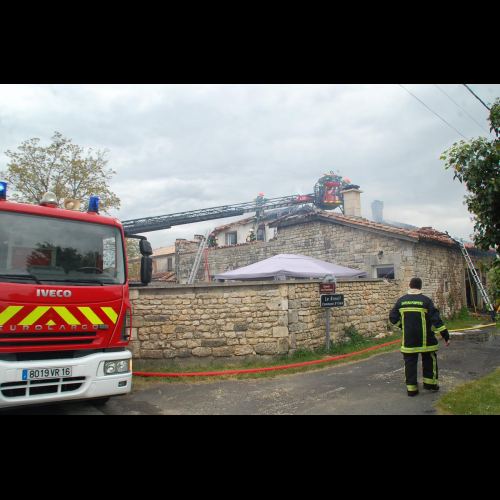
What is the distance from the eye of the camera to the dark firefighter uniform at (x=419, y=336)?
19.2ft

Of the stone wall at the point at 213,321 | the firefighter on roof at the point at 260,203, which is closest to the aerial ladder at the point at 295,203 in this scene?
the firefighter on roof at the point at 260,203

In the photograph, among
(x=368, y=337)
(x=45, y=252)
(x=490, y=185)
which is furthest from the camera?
(x=368, y=337)

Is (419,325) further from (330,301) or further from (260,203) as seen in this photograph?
(260,203)

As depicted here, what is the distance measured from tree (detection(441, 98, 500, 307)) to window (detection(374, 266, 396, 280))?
10058mm

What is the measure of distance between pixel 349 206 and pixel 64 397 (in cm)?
1602

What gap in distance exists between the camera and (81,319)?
198 inches

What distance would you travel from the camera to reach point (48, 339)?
15.7ft

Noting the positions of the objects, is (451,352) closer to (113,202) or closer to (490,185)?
(490,185)

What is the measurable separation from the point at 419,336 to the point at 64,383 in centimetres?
497

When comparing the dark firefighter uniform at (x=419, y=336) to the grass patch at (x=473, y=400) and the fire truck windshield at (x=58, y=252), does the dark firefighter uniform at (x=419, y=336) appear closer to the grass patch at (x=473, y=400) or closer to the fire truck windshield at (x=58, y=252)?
the grass patch at (x=473, y=400)

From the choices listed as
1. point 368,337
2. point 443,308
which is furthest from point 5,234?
point 443,308

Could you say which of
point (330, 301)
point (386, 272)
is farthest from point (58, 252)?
point (386, 272)

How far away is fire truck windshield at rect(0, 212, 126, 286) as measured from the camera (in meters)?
4.86

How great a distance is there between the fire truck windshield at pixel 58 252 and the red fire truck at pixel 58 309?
1 cm
